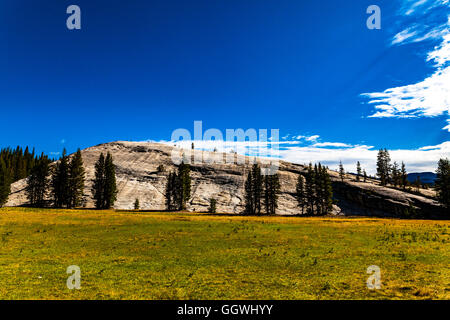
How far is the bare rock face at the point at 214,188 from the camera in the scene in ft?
412

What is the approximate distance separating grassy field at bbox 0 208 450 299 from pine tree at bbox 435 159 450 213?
99144 mm

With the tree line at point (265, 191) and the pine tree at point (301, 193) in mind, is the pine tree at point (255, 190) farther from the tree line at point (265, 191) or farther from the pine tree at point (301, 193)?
the pine tree at point (301, 193)

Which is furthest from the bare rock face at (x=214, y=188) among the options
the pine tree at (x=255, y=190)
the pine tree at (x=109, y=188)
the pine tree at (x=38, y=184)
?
the pine tree at (x=109, y=188)

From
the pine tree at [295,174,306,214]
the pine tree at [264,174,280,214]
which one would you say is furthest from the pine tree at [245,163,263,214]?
the pine tree at [295,174,306,214]

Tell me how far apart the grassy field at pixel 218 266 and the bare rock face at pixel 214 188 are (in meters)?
97.8

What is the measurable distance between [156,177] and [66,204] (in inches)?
2268

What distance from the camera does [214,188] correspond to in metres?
150

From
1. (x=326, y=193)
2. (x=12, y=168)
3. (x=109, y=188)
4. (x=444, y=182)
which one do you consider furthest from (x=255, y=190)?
(x=12, y=168)

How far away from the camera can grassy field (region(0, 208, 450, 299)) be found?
13.7m

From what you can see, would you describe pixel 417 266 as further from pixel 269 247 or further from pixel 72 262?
pixel 72 262

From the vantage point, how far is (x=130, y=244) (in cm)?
2777

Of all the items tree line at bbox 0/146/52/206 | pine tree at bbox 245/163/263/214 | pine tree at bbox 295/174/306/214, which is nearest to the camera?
tree line at bbox 0/146/52/206

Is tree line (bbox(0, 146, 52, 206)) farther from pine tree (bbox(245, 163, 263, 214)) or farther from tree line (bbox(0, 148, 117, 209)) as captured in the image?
pine tree (bbox(245, 163, 263, 214))
